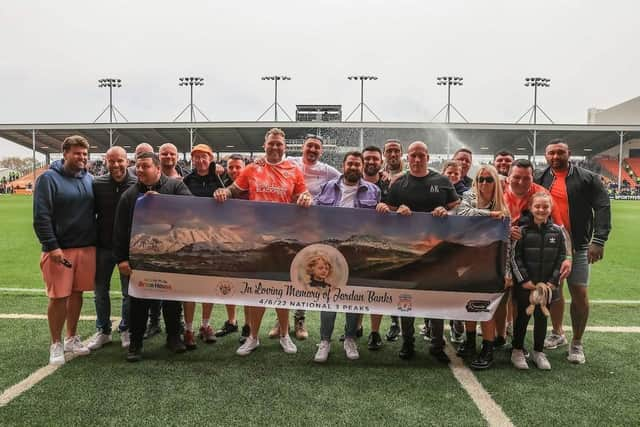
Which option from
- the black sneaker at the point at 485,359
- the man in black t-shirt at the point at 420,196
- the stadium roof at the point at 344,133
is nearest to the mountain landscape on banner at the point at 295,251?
the man in black t-shirt at the point at 420,196

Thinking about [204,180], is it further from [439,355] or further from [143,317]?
[439,355]

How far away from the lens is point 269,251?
4.09 m

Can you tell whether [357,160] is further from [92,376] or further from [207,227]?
[92,376]

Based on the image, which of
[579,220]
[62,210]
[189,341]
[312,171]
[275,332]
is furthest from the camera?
[312,171]

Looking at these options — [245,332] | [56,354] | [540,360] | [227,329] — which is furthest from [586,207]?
[56,354]

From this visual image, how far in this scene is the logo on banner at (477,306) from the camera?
3939mm

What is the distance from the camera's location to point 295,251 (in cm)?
406

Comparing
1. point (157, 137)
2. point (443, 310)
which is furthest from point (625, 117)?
point (443, 310)

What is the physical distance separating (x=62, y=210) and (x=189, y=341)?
161 centimetres

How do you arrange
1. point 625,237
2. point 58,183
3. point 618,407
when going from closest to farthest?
point 618,407 < point 58,183 < point 625,237

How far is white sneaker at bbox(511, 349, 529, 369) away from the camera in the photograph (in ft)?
12.4

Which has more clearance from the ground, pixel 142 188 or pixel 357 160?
pixel 357 160

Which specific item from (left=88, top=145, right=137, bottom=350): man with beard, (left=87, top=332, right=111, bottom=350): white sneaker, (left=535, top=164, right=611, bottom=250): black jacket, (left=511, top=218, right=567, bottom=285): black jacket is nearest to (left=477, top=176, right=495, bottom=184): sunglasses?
(left=511, top=218, right=567, bottom=285): black jacket

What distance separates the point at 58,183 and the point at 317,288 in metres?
2.40
